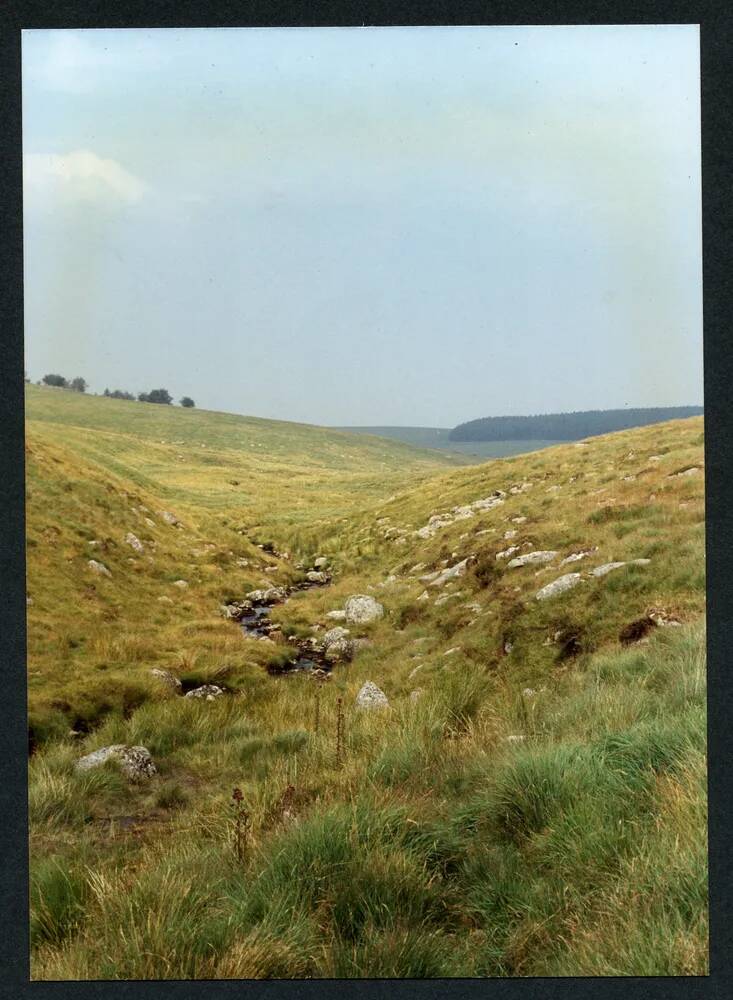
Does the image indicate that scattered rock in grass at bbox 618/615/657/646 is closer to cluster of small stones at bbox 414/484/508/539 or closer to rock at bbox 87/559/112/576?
cluster of small stones at bbox 414/484/508/539

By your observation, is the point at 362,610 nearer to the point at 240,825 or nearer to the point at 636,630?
the point at 240,825

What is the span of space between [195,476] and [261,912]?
2470 millimetres

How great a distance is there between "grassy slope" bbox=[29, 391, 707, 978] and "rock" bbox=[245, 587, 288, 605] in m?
0.11

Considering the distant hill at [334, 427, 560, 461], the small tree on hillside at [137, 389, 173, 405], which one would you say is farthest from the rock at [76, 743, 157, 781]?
the distant hill at [334, 427, 560, 461]

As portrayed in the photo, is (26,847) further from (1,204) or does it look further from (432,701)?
(1,204)

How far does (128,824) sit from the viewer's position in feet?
13.3

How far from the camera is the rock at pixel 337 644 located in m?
4.41

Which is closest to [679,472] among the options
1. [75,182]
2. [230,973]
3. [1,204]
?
[230,973]

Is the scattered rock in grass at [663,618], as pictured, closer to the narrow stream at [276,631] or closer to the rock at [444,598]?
the rock at [444,598]

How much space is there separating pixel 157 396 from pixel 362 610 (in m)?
1.76

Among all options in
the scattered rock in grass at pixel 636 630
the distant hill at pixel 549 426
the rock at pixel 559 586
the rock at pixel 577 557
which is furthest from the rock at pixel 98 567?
the scattered rock in grass at pixel 636 630

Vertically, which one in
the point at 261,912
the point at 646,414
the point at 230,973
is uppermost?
the point at 646,414

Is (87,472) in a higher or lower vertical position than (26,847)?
higher

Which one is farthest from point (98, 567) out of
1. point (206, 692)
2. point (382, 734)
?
point (382, 734)
